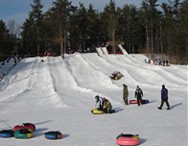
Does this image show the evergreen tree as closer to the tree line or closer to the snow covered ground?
the tree line

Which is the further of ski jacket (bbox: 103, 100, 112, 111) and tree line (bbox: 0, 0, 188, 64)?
tree line (bbox: 0, 0, 188, 64)

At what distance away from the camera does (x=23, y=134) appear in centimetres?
1548

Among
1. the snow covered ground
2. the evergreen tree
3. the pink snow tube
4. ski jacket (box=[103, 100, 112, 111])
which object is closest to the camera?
the pink snow tube

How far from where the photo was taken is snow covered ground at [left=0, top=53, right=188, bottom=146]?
15.4m

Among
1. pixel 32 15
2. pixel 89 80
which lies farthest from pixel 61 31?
pixel 89 80

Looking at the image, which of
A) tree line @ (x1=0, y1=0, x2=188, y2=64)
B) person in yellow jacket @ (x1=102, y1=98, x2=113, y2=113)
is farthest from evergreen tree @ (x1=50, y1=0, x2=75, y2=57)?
person in yellow jacket @ (x1=102, y1=98, x2=113, y2=113)

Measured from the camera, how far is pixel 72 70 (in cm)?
5081

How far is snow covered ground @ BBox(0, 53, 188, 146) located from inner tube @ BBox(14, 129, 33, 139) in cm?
25

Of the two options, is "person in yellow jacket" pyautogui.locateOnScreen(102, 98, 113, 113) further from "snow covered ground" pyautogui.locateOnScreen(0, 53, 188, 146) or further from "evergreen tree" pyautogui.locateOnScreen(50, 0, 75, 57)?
"evergreen tree" pyautogui.locateOnScreen(50, 0, 75, 57)

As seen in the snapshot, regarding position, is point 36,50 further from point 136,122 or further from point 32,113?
point 136,122

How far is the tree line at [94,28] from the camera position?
7544cm

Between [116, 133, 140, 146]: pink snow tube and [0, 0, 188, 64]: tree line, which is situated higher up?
[0, 0, 188, 64]: tree line

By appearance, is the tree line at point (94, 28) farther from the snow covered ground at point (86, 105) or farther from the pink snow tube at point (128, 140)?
the pink snow tube at point (128, 140)

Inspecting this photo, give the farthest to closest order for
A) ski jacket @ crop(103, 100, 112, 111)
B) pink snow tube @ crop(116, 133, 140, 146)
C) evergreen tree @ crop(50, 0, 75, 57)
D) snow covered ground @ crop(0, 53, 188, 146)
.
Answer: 1. evergreen tree @ crop(50, 0, 75, 57)
2. ski jacket @ crop(103, 100, 112, 111)
3. snow covered ground @ crop(0, 53, 188, 146)
4. pink snow tube @ crop(116, 133, 140, 146)
